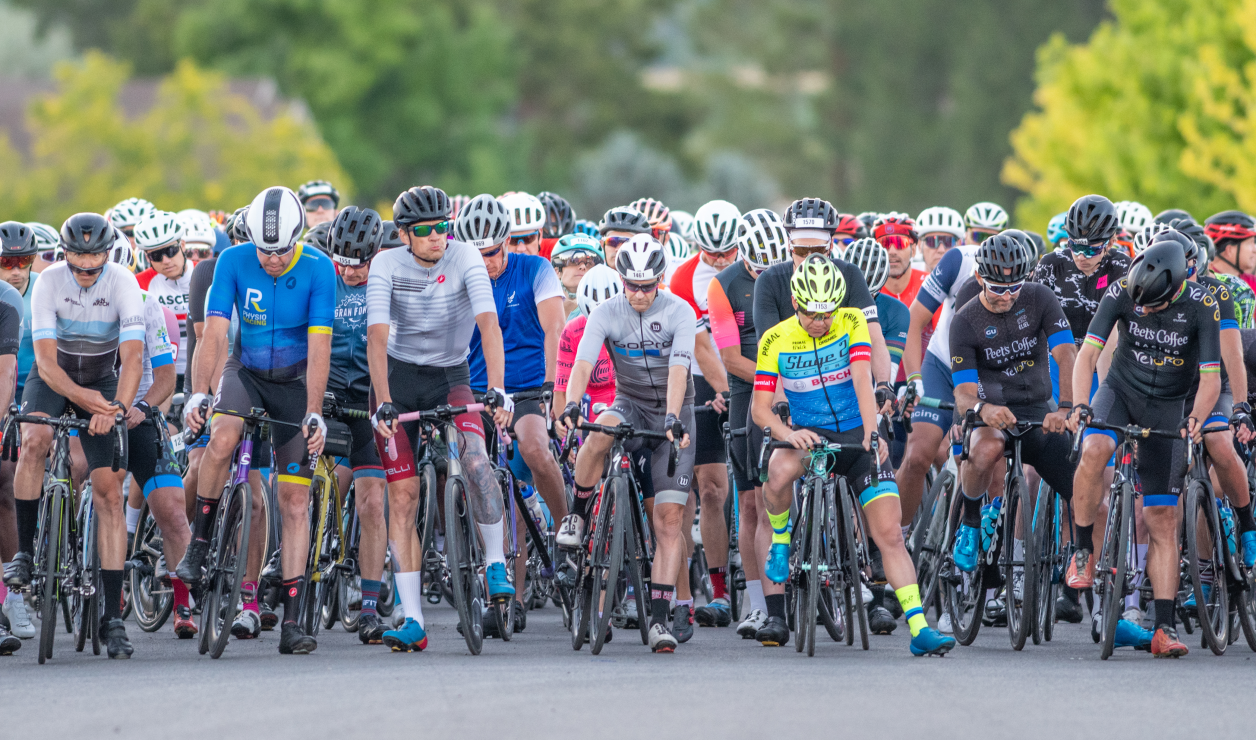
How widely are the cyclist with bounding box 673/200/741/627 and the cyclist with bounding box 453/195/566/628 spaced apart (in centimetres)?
88

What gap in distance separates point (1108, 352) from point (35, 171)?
166ft

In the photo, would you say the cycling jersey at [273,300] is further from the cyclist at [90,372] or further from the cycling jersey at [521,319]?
the cycling jersey at [521,319]

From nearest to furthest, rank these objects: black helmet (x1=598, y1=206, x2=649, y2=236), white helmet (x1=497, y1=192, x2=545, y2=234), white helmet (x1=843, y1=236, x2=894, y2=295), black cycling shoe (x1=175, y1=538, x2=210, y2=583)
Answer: black cycling shoe (x1=175, y1=538, x2=210, y2=583) < white helmet (x1=843, y1=236, x2=894, y2=295) < white helmet (x1=497, y1=192, x2=545, y2=234) < black helmet (x1=598, y1=206, x2=649, y2=236)

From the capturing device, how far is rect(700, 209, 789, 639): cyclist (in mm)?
11578

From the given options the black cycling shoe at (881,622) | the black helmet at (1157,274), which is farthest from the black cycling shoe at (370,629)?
the black helmet at (1157,274)

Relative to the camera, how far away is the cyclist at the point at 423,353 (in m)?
10.7

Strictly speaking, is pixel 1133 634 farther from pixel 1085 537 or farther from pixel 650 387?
pixel 650 387

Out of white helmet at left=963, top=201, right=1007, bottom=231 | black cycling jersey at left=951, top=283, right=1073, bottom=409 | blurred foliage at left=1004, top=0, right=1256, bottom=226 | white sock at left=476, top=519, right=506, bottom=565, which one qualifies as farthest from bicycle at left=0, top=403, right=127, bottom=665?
blurred foliage at left=1004, top=0, right=1256, bottom=226

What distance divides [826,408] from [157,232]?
16.8ft

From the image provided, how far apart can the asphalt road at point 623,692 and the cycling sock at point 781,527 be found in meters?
0.61

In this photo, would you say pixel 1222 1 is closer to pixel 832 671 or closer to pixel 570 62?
pixel 832 671

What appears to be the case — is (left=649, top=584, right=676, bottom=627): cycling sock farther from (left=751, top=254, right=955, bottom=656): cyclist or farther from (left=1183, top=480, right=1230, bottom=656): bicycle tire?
(left=1183, top=480, right=1230, bottom=656): bicycle tire

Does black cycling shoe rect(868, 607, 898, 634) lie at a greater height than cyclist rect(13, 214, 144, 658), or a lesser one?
lesser

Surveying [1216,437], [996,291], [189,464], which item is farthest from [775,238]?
[189,464]
